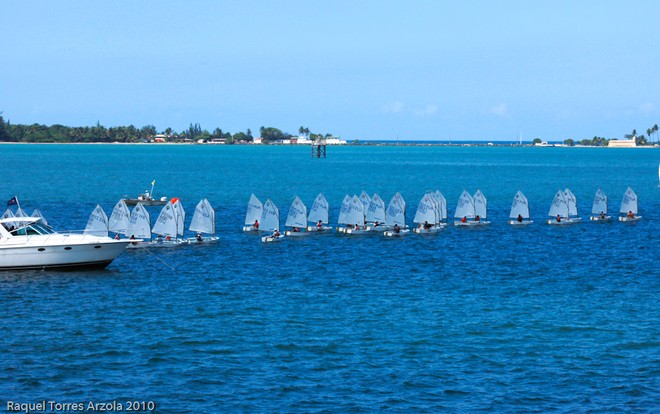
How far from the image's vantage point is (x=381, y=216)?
103 m

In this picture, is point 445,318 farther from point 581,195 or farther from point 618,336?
point 581,195

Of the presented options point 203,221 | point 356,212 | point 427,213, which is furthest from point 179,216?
point 427,213

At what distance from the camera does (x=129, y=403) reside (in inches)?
1543

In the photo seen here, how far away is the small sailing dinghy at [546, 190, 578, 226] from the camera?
112 m

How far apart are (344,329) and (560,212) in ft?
224

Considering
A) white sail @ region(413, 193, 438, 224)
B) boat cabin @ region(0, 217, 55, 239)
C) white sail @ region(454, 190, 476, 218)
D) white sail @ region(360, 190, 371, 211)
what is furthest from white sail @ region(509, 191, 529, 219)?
boat cabin @ region(0, 217, 55, 239)

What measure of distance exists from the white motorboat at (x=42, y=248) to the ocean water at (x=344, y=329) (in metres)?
1.03

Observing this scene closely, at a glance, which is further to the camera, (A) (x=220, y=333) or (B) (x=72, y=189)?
(B) (x=72, y=189)

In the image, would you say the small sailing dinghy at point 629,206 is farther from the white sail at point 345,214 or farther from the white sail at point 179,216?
the white sail at point 179,216

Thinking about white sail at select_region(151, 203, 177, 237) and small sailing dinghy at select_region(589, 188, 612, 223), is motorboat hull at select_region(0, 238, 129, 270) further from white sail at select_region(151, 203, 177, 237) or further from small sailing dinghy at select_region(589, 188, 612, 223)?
small sailing dinghy at select_region(589, 188, 612, 223)

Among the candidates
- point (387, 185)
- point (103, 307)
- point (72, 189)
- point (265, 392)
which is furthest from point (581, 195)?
point (265, 392)

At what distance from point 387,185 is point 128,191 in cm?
5914

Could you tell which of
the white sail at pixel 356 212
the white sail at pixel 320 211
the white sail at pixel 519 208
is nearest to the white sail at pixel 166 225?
the white sail at pixel 320 211

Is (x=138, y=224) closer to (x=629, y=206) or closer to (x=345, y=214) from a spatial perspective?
(x=345, y=214)
